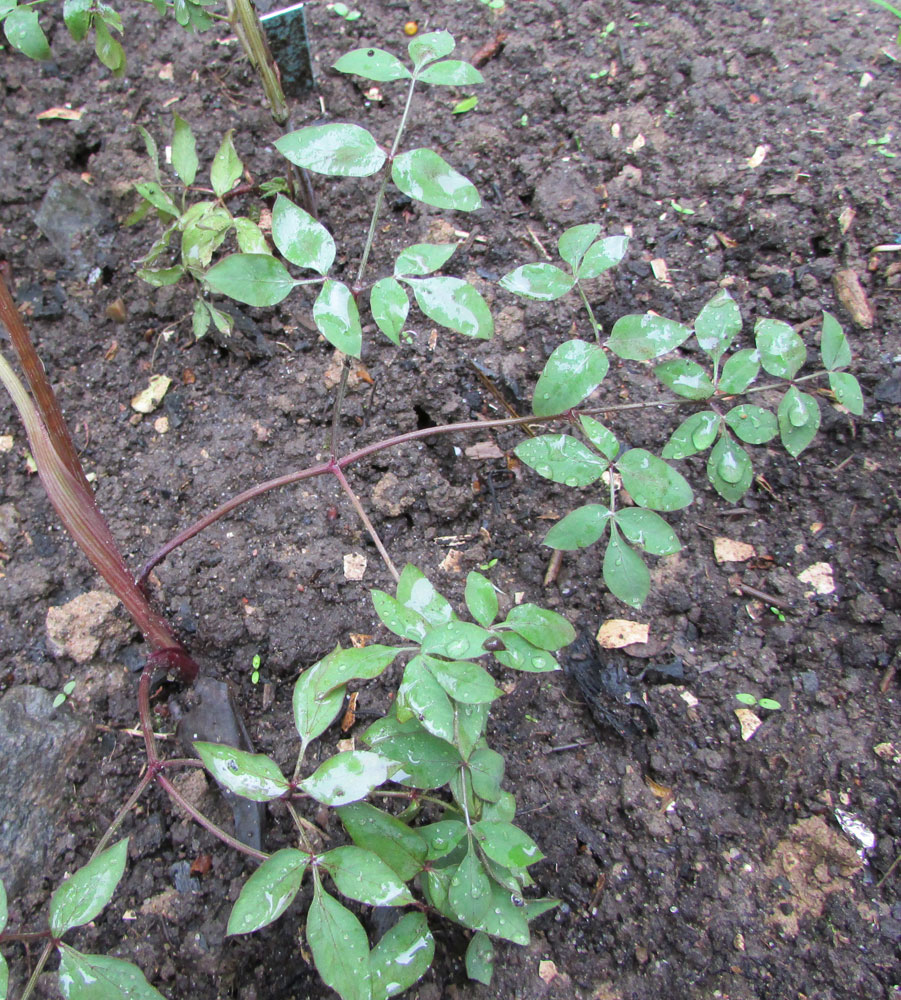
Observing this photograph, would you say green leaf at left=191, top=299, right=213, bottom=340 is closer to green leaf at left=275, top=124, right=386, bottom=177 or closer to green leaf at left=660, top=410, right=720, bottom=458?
green leaf at left=275, top=124, right=386, bottom=177

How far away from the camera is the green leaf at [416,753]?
1018 mm

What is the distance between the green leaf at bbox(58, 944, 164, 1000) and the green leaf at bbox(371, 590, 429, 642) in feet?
1.85

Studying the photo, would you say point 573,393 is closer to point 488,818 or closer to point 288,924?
point 488,818

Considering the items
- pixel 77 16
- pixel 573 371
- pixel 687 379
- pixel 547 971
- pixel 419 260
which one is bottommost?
pixel 547 971

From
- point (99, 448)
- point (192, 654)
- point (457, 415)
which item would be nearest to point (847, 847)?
point (457, 415)

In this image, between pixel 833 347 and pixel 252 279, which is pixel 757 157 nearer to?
pixel 833 347

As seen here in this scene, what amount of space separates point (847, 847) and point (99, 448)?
70.9 inches

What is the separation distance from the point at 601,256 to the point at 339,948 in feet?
3.84

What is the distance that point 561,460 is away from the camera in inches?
46.6

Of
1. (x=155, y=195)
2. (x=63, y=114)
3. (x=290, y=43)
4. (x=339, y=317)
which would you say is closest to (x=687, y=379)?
(x=339, y=317)

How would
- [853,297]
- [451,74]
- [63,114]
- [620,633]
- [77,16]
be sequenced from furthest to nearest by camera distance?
Result: 1. [63,114]
2. [853,297]
3. [620,633]
4. [77,16]
5. [451,74]

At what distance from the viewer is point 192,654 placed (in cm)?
143

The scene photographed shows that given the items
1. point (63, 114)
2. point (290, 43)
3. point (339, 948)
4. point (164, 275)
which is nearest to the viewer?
point (339, 948)

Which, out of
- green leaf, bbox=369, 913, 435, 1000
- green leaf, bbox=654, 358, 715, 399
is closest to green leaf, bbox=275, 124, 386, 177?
green leaf, bbox=654, 358, 715, 399
